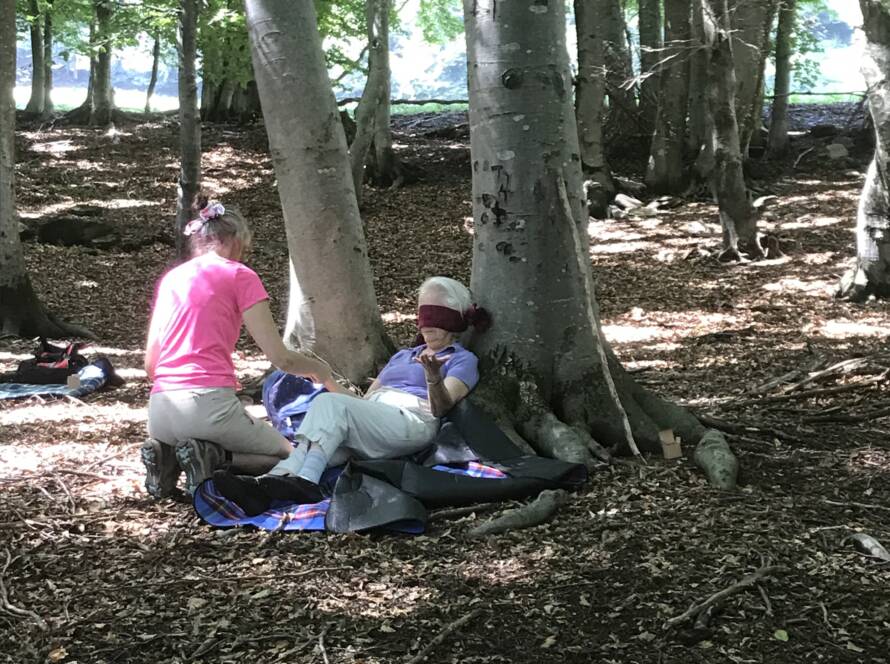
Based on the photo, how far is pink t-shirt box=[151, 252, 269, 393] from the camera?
4387 mm

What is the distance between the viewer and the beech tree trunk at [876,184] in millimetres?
8664


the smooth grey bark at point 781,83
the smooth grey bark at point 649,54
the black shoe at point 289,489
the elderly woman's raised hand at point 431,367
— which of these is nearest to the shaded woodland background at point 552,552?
the black shoe at point 289,489

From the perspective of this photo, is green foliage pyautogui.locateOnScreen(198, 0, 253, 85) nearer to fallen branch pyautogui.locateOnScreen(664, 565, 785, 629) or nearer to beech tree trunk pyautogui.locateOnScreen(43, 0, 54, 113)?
beech tree trunk pyautogui.locateOnScreen(43, 0, 54, 113)

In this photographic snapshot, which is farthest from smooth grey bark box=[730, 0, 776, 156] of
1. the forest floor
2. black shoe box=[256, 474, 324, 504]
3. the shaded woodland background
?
black shoe box=[256, 474, 324, 504]

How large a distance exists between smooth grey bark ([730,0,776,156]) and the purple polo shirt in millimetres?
10405

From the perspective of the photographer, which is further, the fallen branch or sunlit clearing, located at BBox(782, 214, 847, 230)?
sunlit clearing, located at BBox(782, 214, 847, 230)

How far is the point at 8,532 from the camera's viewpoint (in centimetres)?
412

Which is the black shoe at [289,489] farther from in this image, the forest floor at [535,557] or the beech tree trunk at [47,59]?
the beech tree trunk at [47,59]

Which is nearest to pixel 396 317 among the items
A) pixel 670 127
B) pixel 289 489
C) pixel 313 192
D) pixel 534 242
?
pixel 313 192

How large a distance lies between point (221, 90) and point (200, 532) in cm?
1990

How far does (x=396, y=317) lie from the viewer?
1027 centimetres

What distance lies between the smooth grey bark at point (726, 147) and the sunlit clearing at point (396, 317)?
13.7ft

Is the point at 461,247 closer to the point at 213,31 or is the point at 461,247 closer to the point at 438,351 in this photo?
the point at 213,31

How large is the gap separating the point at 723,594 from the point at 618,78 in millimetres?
15880
